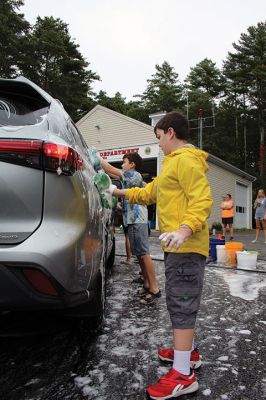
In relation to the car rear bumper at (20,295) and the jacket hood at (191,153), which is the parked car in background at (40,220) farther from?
the jacket hood at (191,153)

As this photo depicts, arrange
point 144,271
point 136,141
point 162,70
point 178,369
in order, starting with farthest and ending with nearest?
point 162,70 < point 136,141 < point 144,271 < point 178,369

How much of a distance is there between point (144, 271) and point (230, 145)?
135 ft

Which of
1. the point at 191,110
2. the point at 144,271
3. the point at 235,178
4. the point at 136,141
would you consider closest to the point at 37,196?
the point at 144,271

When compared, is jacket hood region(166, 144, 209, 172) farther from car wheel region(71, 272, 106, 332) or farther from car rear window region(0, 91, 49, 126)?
car wheel region(71, 272, 106, 332)

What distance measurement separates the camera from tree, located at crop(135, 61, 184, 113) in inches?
1849

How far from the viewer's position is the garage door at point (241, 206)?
2705 cm

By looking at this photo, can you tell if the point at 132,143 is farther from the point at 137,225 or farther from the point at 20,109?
the point at 20,109

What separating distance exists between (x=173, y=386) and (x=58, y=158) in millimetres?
1296

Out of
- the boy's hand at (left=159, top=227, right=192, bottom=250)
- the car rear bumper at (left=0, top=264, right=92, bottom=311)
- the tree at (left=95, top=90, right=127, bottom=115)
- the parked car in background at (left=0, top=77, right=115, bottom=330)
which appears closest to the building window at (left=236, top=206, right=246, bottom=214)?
the tree at (left=95, top=90, right=127, bottom=115)

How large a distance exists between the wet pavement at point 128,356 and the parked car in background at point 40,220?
0.54 m

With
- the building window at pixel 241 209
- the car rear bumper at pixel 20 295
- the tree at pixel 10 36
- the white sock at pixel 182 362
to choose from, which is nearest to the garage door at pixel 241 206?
the building window at pixel 241 209

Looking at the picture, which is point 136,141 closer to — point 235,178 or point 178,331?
point 235,178

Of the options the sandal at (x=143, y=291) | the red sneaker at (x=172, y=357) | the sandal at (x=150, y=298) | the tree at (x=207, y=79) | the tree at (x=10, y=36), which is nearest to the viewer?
the red sneaker at (x=172, y=357)

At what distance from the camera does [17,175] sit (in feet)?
6.25
